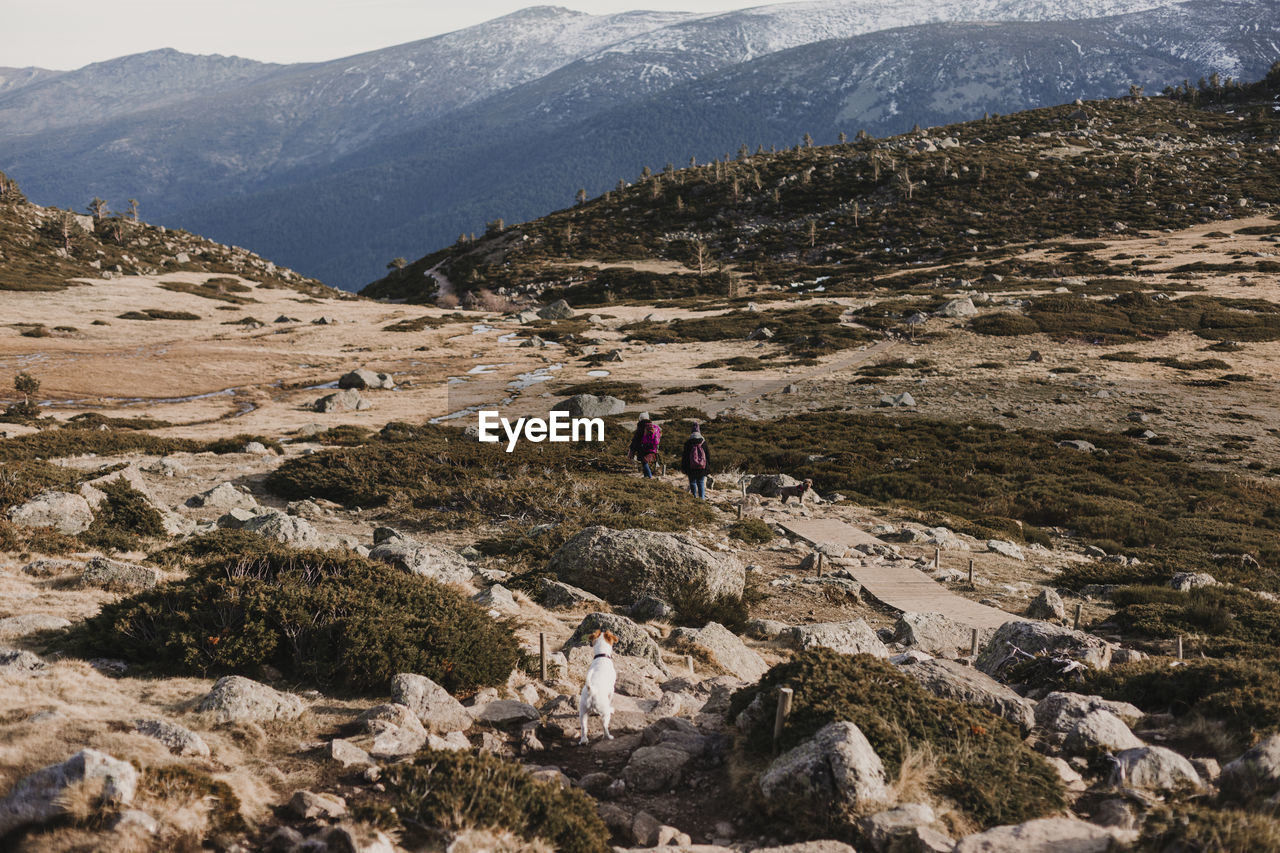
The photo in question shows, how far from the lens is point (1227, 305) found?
61219 mm

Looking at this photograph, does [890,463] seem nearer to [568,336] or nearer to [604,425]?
[604,425]

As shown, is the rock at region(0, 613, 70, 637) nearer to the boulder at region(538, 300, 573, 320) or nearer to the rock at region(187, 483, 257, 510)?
the rock at region(187, 483, 257, 510)

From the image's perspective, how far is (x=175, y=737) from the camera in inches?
236

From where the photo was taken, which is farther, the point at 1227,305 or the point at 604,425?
the point at 1227,305

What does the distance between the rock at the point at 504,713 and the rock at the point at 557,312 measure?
261 feet

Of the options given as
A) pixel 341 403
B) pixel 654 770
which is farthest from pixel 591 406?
pixel 654 770

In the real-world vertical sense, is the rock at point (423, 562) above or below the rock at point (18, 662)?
below

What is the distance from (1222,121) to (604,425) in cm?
16460

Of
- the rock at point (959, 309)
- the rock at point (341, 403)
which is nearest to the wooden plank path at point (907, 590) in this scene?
the rock at point (341, 403)

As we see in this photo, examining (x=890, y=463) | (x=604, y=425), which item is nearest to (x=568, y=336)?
(x=604, y=425)

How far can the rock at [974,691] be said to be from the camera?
Result: 7.61m

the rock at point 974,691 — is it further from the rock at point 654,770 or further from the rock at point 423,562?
the rock at point 423,562

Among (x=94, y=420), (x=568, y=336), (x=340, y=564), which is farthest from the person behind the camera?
(x=568, y=336)

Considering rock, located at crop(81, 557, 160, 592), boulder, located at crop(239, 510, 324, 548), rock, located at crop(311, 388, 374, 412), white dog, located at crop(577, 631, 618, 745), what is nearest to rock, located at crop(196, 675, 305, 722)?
white dog, located at crop(577, 631, 618, 745)
